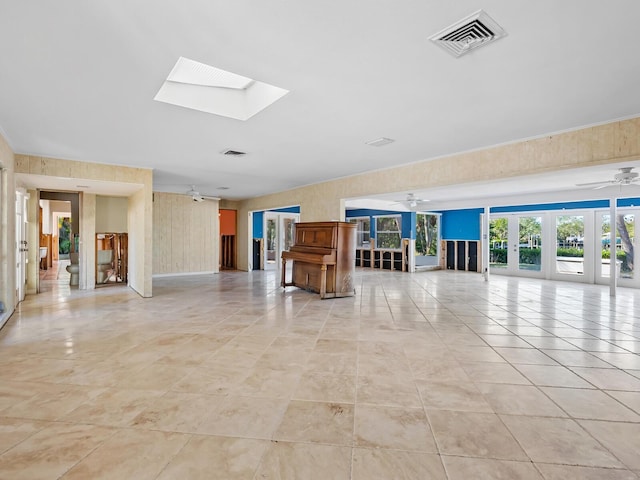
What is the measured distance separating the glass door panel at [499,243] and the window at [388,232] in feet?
10.1

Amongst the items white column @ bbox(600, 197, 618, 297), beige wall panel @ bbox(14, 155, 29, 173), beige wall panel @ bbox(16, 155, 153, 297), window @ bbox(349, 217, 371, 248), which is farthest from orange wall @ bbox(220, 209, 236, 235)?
white column @ bbox(600, 197, 618, 297)

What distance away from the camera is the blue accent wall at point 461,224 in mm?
11453

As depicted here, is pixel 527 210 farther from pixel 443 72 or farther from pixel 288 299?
pixel 443 72

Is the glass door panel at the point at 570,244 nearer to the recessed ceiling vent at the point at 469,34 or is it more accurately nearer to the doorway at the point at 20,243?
the recessed ceiling vent at the point at 469,34

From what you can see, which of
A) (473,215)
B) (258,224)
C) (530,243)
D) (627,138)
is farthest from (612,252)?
(258,224)

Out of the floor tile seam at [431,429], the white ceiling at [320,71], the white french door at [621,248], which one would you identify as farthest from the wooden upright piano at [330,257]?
the white french door at [621,248]

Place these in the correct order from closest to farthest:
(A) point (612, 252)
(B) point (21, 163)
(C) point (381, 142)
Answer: (C) point (381, 142)
(B) point (21, 163)
(A) point (612, 252)

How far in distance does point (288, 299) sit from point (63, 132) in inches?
163

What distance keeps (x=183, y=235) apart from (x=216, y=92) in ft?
23.5

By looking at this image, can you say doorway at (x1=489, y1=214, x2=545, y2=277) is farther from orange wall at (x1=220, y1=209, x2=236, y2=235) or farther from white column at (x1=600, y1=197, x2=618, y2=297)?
orange wall at (x1=220, y1=209, x2=236, y2=235)

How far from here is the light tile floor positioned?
172cm

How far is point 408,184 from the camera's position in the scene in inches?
226

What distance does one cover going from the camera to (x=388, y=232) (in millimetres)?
12414

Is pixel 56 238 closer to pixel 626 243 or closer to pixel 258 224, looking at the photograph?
pixel 258 224
